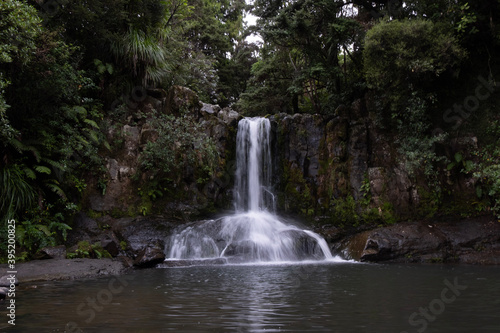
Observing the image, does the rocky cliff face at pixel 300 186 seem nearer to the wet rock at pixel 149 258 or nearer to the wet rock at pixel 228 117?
the wet rock at pixel 228 117

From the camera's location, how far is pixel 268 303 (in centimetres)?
530

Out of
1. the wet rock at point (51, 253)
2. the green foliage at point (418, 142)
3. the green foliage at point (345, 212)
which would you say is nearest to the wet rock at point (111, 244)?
the wet rock at point (51, 253)

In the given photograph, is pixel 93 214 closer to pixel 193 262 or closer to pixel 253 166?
pixel 193 262

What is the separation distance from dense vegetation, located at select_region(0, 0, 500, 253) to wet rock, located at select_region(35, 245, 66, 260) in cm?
65

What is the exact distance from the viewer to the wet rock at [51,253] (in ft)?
30.7

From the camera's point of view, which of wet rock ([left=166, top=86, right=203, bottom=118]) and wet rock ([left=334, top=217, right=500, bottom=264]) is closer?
wet rock ([left=334, top=217, right=500, bottom=264])

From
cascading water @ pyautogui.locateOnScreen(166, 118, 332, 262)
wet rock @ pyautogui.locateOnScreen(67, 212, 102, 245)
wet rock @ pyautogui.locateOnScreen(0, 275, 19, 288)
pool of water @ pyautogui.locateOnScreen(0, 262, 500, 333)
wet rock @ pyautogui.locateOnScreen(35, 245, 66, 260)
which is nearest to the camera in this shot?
pool of water @ pyautogui.locateOnScreen(0, 262, 500, 333)

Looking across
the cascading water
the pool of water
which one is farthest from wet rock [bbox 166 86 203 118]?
the pool of water

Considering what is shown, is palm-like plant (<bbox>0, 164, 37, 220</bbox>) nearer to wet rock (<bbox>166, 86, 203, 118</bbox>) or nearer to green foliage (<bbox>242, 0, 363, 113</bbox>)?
wet rock (<bbox>166, 86, 203, 118</bbox>)

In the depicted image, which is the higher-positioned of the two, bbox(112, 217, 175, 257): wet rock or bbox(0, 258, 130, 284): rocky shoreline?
bbox(112, 217, 175, 257): wet rock

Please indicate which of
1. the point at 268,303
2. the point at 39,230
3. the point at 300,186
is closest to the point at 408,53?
the point at 300,186

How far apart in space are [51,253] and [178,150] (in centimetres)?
630

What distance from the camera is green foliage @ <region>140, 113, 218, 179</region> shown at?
13656 millimetres

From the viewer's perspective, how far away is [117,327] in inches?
160
